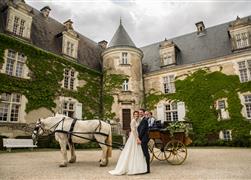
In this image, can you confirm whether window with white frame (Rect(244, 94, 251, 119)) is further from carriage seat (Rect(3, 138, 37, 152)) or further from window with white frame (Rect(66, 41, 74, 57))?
carriage seat (Rect(3, 138, 37, 152))

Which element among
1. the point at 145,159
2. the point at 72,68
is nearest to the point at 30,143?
the point at 72,68

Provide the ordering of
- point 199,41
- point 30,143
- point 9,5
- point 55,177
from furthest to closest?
point 199,41 → point 9,5 → point 30,143 → point 55,177

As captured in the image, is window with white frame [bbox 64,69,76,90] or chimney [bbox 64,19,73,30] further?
chimney [bbox 64,19,73,30]

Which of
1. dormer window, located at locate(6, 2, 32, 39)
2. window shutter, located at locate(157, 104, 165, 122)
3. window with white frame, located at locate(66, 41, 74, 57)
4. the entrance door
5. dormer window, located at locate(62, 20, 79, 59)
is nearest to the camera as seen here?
dormer window, located at locate(6, 2, 32, 39)

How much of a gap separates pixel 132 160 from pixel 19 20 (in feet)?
47.1

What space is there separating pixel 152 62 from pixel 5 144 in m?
16.2

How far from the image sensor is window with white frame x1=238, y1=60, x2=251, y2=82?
16.7 m

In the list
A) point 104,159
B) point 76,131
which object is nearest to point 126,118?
point 76,131

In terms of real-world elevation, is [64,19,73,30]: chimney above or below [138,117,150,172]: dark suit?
above

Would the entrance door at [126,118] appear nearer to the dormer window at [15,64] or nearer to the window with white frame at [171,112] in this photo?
the window with white frame at [171,112]

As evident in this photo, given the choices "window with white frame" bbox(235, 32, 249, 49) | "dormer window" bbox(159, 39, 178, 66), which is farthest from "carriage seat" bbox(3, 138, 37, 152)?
"window with white frame" bbox(235, 32, 249, 49)

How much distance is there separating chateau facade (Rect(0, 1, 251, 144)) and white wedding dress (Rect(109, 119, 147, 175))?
1018 cm

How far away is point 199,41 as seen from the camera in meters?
21.6

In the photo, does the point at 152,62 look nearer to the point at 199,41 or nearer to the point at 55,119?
the point at 199,41
